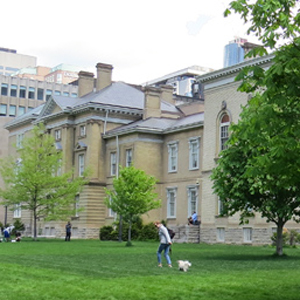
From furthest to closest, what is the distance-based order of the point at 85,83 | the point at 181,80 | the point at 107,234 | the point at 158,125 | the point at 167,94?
the point at 181,80, the point at 167,94, the point at 85,83, the point at 158,125, the point at 107,234

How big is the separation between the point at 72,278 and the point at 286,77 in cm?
952

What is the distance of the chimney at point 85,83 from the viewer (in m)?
76.7

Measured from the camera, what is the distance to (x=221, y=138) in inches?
2093

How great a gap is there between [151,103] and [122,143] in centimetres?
523

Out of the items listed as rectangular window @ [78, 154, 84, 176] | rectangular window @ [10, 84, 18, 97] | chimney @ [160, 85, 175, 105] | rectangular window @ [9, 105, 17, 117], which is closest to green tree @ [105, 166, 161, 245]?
rectangular window @ [78, 154, 84, 176]

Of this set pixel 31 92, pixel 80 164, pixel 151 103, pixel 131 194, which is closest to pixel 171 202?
pixel 151 103

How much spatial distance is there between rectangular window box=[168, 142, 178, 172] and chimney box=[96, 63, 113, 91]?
1361 cm

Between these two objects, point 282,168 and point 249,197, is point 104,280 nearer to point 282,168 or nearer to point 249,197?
point 282,168

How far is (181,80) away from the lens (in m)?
141

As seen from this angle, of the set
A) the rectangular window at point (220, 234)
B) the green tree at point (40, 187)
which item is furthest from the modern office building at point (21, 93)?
the rectangular window at point (220, 234)

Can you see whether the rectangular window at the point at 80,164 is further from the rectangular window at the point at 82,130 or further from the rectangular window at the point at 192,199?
the rectangular window at the point at 192,199

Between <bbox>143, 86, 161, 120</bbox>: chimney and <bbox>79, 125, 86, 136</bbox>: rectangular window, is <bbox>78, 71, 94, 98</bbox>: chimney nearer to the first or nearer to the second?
<bbox>79, 125, 86, 136</bbox>: rectangular window

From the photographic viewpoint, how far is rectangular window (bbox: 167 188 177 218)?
6225cm

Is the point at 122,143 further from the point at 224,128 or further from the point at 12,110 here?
the point at 12,110
